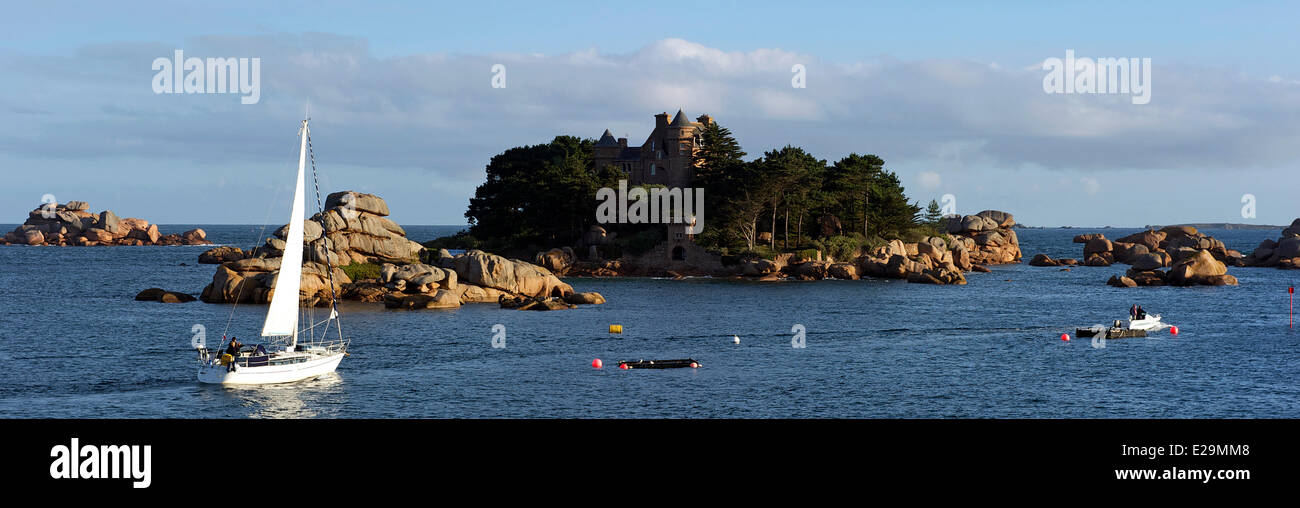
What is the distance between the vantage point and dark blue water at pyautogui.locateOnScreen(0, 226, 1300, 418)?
42656 mm

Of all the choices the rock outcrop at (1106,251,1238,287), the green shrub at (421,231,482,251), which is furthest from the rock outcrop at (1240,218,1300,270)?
the green shrub at (421,231,482,251)

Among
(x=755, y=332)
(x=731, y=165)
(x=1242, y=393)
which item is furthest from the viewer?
(x=731, y=165)

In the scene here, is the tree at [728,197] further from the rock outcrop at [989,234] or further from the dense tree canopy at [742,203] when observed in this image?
the rock outcrop at [989,234]

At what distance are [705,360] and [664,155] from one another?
87.7 m

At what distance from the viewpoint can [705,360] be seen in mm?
56906

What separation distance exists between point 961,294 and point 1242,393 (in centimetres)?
5725

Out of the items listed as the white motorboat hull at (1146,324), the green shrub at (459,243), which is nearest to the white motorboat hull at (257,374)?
the white motorboat hull at (1146,324)

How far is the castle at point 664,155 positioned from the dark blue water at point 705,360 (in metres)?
41.4

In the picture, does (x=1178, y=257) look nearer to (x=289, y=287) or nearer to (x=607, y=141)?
(x=607, y=141)
